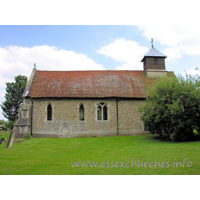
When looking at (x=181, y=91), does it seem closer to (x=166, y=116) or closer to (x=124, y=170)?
(x=166, y=116)

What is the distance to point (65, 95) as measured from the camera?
20.4 m

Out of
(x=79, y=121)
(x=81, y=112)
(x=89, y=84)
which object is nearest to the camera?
(x=79, y=121)

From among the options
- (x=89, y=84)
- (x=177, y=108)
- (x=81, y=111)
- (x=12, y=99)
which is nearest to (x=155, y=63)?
(x=89, y=84)

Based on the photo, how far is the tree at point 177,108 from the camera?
553 inches

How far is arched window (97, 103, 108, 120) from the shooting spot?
20.6 metres

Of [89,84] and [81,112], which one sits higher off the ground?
[89,84]

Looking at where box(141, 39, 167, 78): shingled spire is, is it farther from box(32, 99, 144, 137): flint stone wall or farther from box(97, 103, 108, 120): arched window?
box(97, 103, 108, 120): arched window

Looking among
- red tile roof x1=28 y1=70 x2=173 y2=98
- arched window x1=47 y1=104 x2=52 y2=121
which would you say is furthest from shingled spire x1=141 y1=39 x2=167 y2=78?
arched window x1=47 y1=104 x2=52 y2=121

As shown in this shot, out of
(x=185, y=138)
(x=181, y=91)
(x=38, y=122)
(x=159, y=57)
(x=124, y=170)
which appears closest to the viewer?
(x=124, y=170)

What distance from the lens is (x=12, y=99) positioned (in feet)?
124

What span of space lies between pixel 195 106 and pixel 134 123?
7.47 meters

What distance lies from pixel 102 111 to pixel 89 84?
387 centimetres

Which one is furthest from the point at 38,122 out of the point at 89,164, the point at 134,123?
the point at 89,164

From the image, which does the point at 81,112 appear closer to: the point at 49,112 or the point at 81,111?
the point at 81,111
